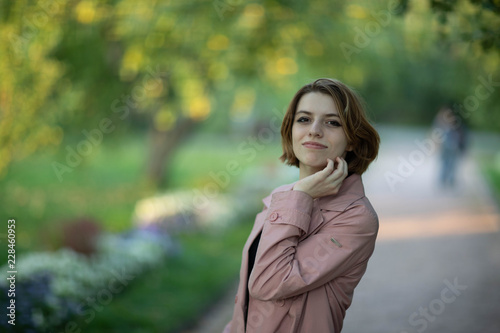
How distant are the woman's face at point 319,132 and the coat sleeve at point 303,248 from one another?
0.72 ft

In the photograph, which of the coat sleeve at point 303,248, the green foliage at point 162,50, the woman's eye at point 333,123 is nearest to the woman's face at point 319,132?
the woman's eye at point 333,123

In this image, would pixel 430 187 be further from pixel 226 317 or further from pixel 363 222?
pixel 363 222

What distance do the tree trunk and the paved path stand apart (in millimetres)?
5279

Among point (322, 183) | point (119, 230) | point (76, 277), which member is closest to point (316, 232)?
point (322, 183)

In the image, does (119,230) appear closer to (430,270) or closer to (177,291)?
(177,291)

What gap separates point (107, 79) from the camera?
8172 millimetres

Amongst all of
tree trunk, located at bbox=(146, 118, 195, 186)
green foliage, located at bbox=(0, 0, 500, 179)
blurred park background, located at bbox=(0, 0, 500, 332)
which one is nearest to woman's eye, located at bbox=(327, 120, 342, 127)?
blurred park background, located at bbox=(0, 0, 500, 332)

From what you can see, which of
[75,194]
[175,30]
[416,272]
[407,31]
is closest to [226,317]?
[416,272]

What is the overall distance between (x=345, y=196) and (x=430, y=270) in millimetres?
5626

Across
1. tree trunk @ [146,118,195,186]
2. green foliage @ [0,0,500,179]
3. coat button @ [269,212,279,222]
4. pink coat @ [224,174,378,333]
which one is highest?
tree trunk @ [146,118,195,186]

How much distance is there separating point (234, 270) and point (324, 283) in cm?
566

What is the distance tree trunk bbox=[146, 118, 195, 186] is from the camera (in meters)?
13.7

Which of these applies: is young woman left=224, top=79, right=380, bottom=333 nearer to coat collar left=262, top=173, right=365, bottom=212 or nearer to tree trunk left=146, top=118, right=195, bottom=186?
coat collar left=262, top=173, right=365, bottom=212

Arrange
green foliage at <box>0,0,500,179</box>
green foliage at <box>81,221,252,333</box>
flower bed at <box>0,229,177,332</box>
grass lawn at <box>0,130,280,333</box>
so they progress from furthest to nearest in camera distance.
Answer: green foliage at <box>0,0,500,179</box>, grass lawn at <box>0,130,280,333</box>, green foliage at <box>81,221,252,333</box>, flower bed at <box>0,229,177,332</box>
